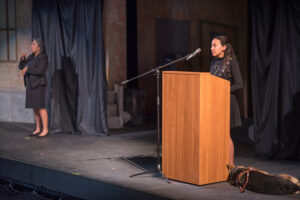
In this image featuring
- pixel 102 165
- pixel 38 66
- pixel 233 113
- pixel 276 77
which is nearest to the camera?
pixel 233 113

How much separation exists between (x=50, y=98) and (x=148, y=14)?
3.06m

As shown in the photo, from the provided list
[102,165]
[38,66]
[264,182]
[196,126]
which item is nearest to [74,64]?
[38,66]

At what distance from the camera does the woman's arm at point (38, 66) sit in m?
6.48

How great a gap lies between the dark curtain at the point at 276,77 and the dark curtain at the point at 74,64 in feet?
8.53

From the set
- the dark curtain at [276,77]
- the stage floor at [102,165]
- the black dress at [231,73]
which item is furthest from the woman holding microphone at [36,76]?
the black dress at [231,73]

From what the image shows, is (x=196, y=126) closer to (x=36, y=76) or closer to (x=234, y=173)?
(x=234, y=173)

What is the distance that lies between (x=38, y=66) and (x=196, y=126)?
3380 mm

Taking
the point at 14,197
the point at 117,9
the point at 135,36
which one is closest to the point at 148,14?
the point at 135,36

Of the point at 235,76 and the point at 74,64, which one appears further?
the point at 74,64

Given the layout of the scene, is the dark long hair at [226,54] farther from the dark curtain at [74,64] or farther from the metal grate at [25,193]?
the dark curtain at [74,64]

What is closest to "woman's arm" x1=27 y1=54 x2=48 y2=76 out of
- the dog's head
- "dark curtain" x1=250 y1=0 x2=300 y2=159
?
"dark curtain" x1=250 y1=0 x2=300 y2=159

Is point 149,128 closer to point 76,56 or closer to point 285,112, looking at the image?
point 76,56

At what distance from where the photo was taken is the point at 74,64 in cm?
732

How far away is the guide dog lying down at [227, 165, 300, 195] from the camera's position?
3.70 meters
